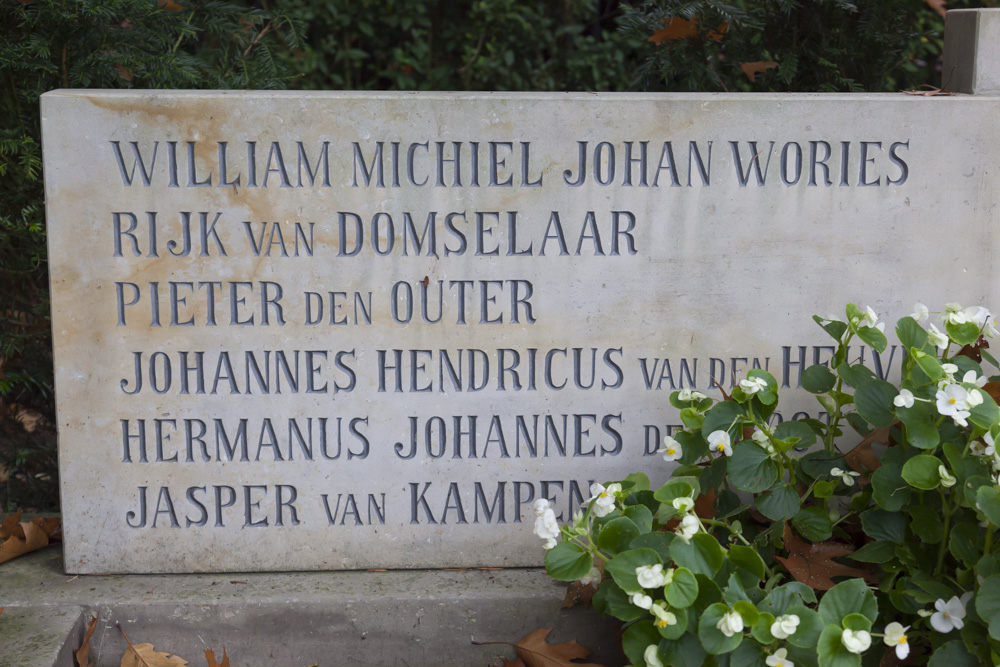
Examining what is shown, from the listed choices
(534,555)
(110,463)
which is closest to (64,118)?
(110,463)

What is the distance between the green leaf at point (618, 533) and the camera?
84.1 inches

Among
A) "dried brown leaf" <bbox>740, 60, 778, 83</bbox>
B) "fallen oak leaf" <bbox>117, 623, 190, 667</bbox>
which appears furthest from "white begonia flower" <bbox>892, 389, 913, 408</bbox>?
"fallen oak leaf" <bbox>117, 623, 190, 667</bbox>

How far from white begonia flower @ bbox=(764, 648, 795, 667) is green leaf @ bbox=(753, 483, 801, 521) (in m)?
0.35

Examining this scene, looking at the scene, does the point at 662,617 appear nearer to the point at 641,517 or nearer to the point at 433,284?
the point at 641,517

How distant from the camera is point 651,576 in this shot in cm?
198

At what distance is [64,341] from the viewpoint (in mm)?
2512

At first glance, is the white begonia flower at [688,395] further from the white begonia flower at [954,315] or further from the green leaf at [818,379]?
the white begonia flower at [954,315]

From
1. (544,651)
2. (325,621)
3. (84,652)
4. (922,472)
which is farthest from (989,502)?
(84,652)

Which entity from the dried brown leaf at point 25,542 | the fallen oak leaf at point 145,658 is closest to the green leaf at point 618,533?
the fallen oak leaf at point 145,658

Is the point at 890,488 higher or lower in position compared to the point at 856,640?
higher

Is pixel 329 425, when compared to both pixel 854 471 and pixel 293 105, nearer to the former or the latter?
pixel 293 105

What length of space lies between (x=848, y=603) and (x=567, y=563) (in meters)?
0.57

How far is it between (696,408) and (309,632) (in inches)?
45.2

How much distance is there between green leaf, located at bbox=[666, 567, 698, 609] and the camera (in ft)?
6.48
